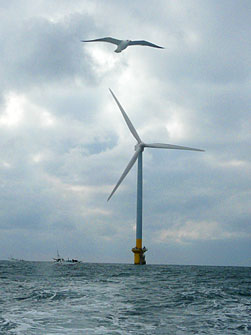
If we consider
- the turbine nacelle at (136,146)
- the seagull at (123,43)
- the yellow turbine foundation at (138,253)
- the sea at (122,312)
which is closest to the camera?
the sea at (122,312)

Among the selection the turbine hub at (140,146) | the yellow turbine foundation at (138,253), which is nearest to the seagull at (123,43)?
the turbine hub at (140,146)

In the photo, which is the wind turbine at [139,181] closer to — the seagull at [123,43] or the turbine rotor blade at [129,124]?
the turbine rotor blade at [129,124]

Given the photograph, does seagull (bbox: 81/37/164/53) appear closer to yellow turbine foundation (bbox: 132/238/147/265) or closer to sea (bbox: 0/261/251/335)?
sea (bbox: 0/261/251/335)

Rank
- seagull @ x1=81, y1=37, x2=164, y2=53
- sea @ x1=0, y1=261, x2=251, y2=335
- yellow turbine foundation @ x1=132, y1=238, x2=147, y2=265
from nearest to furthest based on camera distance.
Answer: sea @ x1=0, y1=261, x2=251, y2=335
seagull @ x1=81, y1=37, x2=164, y2=53
yellow turbine foundation @ x1=132, y1=238, x2=147, y2=265

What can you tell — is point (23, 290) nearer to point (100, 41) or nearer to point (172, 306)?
point (172, 306)

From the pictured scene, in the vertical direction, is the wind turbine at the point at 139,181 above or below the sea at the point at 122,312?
above

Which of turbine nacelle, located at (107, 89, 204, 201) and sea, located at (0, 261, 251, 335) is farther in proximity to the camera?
turbine nacelle, located at (107, 89, 204, 201)

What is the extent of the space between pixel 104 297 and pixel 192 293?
32.5ft

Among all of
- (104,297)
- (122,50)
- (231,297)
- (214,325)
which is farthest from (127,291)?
(122,50)

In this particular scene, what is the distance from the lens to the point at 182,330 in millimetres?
23328

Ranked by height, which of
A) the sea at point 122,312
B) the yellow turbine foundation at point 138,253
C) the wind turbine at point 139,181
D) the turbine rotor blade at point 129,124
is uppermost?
Answer: the turbine rotor blade at point 129,124

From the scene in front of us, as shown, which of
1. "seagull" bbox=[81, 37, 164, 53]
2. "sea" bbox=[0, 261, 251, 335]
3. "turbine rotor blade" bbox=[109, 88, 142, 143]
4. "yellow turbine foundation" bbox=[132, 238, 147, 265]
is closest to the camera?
"sea" bbox=[0, 261, 251, 335]

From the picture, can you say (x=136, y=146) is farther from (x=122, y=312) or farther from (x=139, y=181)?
(x=122, y=312)

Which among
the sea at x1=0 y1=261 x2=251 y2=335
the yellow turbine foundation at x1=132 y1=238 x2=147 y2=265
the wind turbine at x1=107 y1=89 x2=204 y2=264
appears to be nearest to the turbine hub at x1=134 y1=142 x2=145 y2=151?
the wind turbine at x1=107 y1=89 x2=204 y2=264
